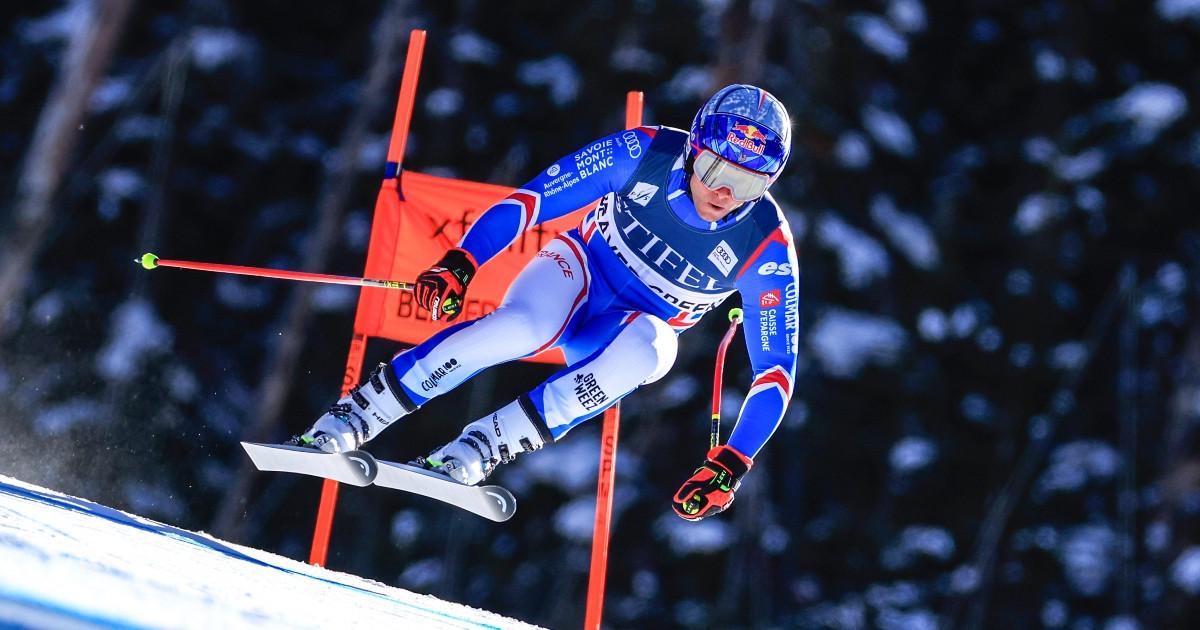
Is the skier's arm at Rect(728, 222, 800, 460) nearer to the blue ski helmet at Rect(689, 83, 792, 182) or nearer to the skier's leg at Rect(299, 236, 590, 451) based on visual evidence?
the blue ski helmet at Rect(689, 83, 792, 182)

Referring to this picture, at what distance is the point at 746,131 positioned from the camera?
260 centimetres

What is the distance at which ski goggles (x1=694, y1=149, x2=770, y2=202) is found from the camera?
2611 mm

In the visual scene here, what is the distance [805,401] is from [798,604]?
857mm

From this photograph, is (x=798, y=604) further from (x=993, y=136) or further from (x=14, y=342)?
(x=14, y=342)

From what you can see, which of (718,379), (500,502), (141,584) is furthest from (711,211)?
(141,584)

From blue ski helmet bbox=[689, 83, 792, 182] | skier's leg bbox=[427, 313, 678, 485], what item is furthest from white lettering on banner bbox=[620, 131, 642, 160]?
skier's leg bbox=[427, 313, 678, 485]

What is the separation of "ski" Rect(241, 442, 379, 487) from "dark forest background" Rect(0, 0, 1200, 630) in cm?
219

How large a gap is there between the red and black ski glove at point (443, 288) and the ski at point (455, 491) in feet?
1.15

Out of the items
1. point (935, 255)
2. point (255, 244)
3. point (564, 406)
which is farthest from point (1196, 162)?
point (255, 244)

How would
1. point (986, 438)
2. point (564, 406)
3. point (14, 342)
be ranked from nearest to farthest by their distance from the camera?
point (564, 406) < point (14, 342) < point (986, 438)

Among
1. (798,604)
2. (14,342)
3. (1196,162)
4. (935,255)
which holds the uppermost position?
(1196,162)

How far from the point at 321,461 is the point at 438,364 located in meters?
0.35

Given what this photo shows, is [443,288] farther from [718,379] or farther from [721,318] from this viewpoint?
[721,318]

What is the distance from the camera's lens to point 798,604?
4.66 meters
